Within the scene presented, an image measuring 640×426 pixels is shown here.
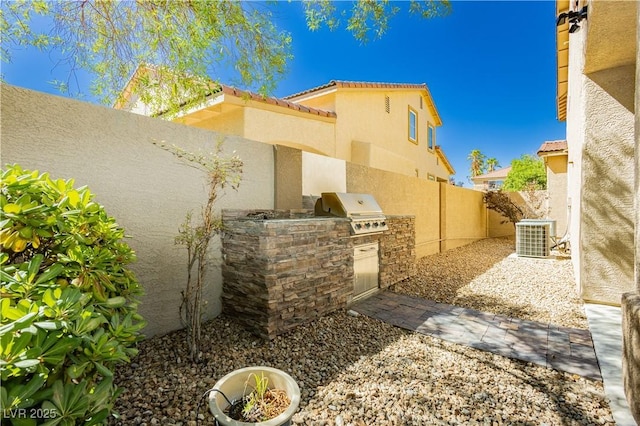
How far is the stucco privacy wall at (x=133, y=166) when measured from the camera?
2717mm

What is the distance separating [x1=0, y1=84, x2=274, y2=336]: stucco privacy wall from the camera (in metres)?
2.72

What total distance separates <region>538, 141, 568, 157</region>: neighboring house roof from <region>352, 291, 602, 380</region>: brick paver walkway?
39.7 ft

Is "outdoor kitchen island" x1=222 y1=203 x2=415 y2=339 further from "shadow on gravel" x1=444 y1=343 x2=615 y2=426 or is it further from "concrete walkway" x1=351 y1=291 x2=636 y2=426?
"shadow on gravel" x1=444 y1=343 x2=615 y2=426

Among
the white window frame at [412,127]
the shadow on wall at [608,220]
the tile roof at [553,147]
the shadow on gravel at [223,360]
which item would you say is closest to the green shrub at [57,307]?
the shadow on gravel at [223,360]

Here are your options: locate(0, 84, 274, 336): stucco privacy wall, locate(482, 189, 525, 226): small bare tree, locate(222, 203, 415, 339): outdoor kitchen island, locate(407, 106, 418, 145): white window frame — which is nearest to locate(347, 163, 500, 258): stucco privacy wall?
locate(482, 189, 525, 226): small bare tree

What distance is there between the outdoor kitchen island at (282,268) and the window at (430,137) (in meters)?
15.0

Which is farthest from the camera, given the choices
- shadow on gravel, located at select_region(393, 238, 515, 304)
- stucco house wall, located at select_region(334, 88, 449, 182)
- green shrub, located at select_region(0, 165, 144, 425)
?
stucco house wall, located at select_region(334, 88, 449, 182)

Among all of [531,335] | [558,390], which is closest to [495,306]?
[531,335]

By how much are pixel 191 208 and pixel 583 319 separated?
20.6 feet

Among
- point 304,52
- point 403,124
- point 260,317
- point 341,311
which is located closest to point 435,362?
point 341,311

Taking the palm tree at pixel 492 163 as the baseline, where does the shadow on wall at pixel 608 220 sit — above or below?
below

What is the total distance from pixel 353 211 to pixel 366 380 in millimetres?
2955

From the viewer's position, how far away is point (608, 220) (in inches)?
193

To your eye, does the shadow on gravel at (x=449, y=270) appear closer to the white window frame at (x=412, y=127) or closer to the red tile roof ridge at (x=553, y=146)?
the red tile roof ridge at (x=553, y=146)
